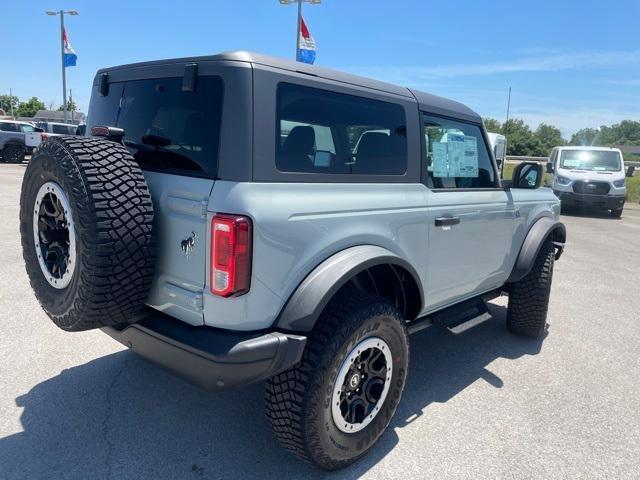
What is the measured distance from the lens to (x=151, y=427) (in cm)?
281

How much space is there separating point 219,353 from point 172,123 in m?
1.16

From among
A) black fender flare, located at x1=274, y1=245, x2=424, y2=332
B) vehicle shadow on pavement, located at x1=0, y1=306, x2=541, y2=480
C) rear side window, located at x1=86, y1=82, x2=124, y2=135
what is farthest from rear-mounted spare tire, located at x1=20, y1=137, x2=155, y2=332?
vehicle shadow on pavement, located at x1=0, y1=306, x2=541, y2=480

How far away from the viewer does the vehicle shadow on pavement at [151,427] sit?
2.46m

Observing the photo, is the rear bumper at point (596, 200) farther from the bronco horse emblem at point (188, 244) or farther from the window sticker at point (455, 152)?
the bronco horse emblem at point (188, 244)

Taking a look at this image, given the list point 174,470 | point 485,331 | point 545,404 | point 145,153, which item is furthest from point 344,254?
point 485,331

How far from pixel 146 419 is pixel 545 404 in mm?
2562

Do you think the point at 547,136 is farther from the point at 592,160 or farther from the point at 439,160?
the point at 439,160

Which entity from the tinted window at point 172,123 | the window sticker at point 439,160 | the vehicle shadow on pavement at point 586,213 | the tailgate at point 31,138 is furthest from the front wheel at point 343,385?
the tailgate at point 31,138

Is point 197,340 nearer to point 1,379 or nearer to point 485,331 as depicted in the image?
point 1,379

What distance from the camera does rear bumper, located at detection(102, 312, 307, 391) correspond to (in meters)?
2.03

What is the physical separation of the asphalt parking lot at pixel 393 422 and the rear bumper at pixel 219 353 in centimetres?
68

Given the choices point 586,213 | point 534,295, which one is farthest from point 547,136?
point 534,295

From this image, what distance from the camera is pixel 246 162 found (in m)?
2.09

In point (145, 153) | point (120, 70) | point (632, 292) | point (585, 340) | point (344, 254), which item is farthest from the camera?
point (632, 292)
